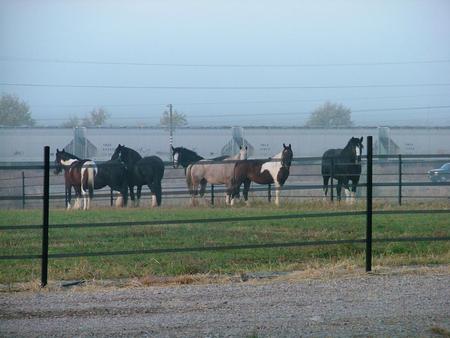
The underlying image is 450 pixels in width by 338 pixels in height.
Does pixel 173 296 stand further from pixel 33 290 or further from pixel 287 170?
pixel 287 170

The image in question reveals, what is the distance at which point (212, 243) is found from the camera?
45.5 feet

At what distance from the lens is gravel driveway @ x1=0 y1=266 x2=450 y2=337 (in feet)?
26.3

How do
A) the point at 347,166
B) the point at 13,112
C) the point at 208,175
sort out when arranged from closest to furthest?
the point at 208,175
the point at 347,166
the point at 13,112

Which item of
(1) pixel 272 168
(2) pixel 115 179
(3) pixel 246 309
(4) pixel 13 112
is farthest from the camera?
(4) pixel 13 112

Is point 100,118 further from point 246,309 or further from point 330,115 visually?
point 246,309

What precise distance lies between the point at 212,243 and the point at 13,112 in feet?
146

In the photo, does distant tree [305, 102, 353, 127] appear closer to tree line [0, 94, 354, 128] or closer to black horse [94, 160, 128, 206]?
tree line [0, 94, 354, 128]

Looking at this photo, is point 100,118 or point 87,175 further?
point 100,118

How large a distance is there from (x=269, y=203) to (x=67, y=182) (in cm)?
518

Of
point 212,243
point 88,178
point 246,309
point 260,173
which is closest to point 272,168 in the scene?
point 260,173

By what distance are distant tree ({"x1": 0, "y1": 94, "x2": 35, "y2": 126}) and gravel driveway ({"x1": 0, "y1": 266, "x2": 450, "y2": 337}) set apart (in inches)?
1809

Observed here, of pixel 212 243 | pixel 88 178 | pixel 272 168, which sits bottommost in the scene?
pixel 212 243

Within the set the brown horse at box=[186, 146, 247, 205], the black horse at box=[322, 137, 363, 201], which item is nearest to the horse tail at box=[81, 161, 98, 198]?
the brown horse at box=[186, 146, 247, 205]

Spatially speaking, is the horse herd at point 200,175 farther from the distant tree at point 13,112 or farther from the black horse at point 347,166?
the distant tree at point 13,112
